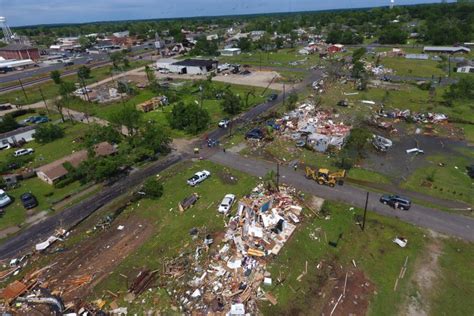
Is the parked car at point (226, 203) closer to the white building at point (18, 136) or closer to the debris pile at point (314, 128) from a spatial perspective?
the debris pile at point (314, 128)

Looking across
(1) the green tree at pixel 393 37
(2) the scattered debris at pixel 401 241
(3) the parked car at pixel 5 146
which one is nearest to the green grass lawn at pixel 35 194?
(3) the parked car at pixel 5 146

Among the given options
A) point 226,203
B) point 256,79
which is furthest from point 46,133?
point 256,79

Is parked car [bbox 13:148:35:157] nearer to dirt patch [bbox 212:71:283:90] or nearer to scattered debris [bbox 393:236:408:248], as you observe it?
dirt patch [bbox 212:71:283:90]

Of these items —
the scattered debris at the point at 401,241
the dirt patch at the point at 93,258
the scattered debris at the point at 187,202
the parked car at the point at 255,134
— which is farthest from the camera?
the parked car at the point at 255,134

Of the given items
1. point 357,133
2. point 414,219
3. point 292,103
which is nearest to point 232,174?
point 357,133

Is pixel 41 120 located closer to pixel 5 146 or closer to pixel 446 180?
pixel 5 146

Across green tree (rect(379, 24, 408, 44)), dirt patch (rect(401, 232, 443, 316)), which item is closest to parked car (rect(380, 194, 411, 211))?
dirt patch (rect(401, 232, 443, 316))

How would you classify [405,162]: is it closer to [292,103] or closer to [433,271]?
[433,271]
